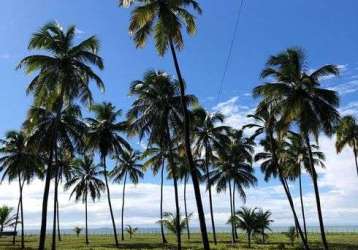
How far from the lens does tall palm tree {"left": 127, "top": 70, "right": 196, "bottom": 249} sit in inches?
1394

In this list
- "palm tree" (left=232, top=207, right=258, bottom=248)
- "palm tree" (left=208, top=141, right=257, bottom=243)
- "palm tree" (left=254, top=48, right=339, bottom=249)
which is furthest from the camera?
"palm tree" (left=208, top=141, right=257, bottom=243)

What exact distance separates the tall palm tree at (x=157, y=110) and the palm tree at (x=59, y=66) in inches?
226

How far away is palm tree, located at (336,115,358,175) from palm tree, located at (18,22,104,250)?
32.2 meters

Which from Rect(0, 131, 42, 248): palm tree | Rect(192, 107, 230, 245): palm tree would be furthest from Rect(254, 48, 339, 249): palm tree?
Rect(0, 131, 42, 248): palm tree

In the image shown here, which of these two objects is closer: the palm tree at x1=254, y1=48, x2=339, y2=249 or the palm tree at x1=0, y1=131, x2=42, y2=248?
the palm tree at x1=254, y1=48, x2=339, y2=249

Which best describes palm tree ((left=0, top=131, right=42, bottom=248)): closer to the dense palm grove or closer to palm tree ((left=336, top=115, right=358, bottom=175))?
the dense palm grove

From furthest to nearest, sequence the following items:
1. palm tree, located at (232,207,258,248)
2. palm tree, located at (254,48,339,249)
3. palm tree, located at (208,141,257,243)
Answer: palm tree, located at (208,141,257,243)
palm tree, located at (232,207,258,248)
palm tree, located at (254,48,339,249)

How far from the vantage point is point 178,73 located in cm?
2528

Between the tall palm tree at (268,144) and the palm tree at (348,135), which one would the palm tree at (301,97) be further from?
the palm tree at (348,135)

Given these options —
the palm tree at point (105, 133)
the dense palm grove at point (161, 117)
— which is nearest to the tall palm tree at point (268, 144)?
the dense palm grove at point (161, 117)

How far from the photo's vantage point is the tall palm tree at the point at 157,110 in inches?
1394

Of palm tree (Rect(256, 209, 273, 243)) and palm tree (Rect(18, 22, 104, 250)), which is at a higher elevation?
palm tree (Rect(18, 22, 104, 250))

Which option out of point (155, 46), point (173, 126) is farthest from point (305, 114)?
point (155, 46)

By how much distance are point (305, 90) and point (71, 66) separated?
1616 centimetres
